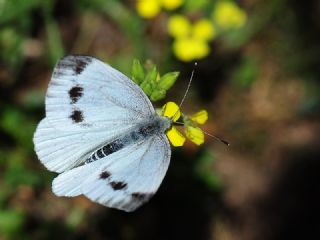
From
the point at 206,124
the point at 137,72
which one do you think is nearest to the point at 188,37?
the point at 206,124

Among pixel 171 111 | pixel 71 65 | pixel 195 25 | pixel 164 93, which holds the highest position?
pixel 71 65

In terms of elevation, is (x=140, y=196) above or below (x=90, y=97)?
below

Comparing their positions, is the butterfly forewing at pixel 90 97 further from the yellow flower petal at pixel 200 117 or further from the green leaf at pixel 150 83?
the yellow flower petal at pixel 200 117

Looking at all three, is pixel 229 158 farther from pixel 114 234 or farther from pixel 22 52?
pixel 22 52

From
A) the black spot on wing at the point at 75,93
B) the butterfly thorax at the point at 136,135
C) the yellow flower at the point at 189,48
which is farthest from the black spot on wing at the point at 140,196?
the yellow flower at the point at 189,48

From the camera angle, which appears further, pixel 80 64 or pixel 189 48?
pixel 189 48

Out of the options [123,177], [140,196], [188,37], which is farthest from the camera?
[188,37]

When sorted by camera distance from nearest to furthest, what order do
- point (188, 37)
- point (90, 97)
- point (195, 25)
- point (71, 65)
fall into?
point (71, 65)
point (90, 97)
point (188, 37)
point (195, 25)

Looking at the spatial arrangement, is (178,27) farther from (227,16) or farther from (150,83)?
(150,83)
